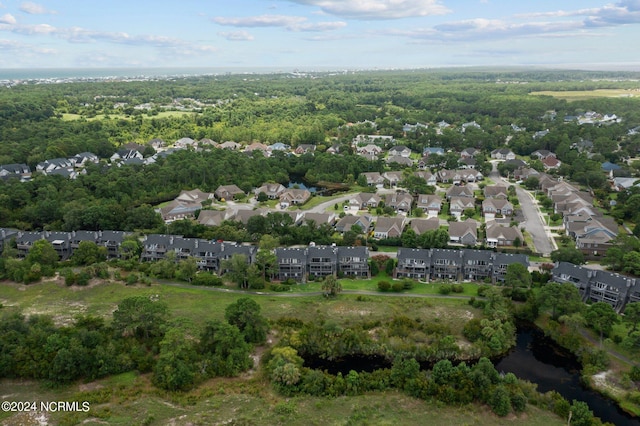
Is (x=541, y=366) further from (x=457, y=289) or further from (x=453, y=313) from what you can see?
(x=457, y=289)

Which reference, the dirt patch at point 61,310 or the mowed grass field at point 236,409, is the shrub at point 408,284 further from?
the dirt patch at point 61,310

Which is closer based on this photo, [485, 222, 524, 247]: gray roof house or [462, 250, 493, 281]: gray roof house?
[462, 250, 493, 281]: gray roof house

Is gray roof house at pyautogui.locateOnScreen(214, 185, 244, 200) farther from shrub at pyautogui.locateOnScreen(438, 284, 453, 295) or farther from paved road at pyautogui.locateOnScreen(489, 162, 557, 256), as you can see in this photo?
paved road at pyautogui.locateOnScreen(489, 162, 557, 256)

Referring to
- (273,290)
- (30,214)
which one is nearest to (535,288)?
(273,290)

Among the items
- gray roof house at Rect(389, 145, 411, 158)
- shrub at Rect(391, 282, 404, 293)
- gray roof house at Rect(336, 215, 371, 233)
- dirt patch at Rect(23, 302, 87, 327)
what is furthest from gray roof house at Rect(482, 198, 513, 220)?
dirt patch at Rect(23, 302, 87, 327)

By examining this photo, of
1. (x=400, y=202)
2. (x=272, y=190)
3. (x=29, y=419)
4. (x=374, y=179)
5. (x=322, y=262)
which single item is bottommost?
(x=29, y=419)

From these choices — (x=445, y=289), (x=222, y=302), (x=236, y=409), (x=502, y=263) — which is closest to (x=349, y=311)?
(x=445, y=289)
